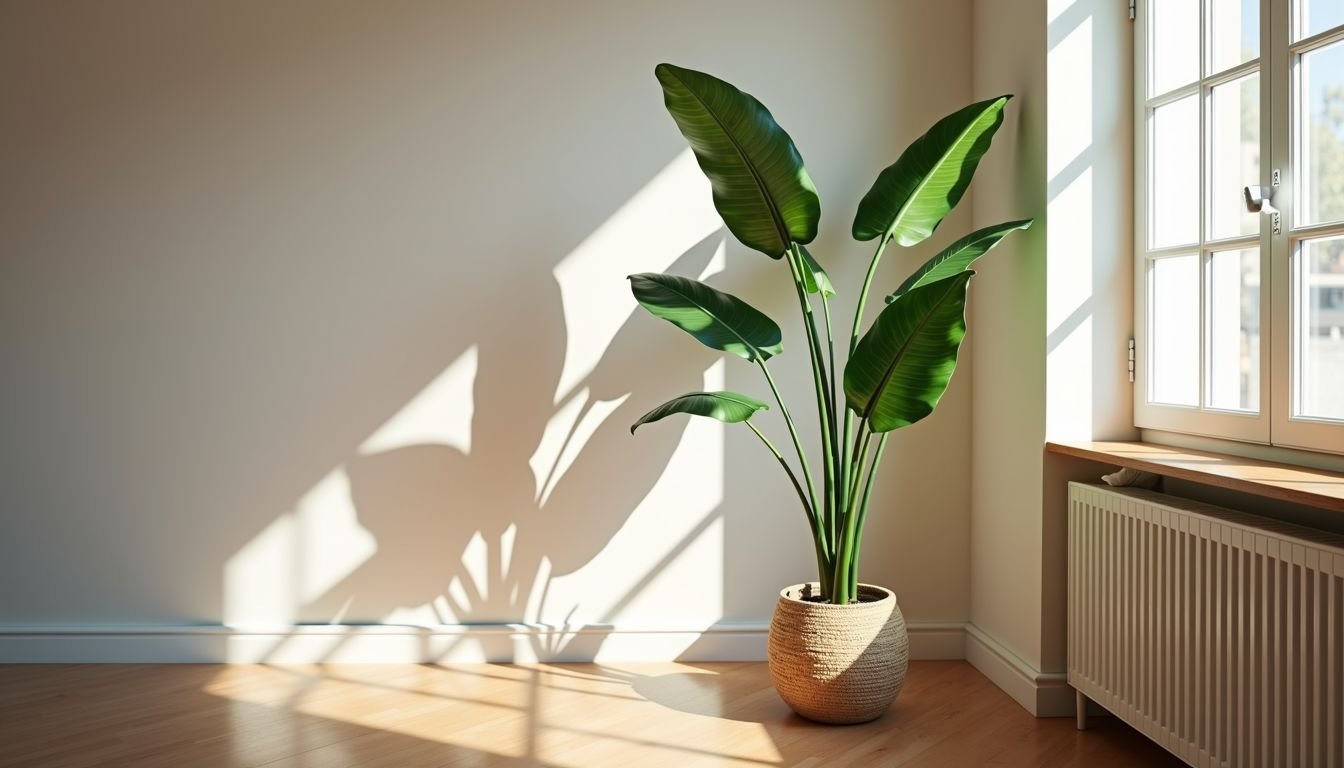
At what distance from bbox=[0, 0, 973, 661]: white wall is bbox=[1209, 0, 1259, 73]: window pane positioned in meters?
1.15

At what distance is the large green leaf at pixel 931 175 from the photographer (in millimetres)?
A: 2699

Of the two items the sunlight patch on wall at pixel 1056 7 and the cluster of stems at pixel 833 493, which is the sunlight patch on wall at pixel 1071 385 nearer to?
the cluster of stems at pixel 833 493

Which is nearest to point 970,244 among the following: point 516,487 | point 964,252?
point 964,252

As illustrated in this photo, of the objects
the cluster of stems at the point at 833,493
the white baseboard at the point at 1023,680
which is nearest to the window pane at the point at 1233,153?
the cluster of stems at the point at 833,493

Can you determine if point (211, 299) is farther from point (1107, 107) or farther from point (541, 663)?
point (1107, 107)

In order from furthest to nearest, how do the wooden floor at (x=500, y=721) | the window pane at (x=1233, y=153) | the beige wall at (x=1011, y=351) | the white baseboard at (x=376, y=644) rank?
the white baseboard at (x=376, y=644)
the beige wall at (x=1011, y=351)
the wooden floor at (x=500, y=721)
the window pane at (x=1233, y=153)

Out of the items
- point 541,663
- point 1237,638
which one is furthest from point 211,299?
point 1237,638

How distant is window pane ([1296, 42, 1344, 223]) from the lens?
6.59 feet

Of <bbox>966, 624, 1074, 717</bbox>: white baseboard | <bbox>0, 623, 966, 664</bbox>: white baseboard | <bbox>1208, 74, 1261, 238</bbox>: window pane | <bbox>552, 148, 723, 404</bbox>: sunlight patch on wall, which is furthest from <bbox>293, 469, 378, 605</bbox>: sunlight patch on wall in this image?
<bbox>1208, 74, 1261, 238</bbox>: window pane

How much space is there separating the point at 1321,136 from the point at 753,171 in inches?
48.9

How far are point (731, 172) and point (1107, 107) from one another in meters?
1.04

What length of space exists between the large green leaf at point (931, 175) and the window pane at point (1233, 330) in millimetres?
668

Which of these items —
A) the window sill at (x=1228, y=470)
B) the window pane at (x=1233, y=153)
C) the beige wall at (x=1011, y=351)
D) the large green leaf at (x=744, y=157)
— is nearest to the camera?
the window sill at (x=1228, y=470)

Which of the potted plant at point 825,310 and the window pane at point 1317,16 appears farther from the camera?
the potted plant at point 825,310
